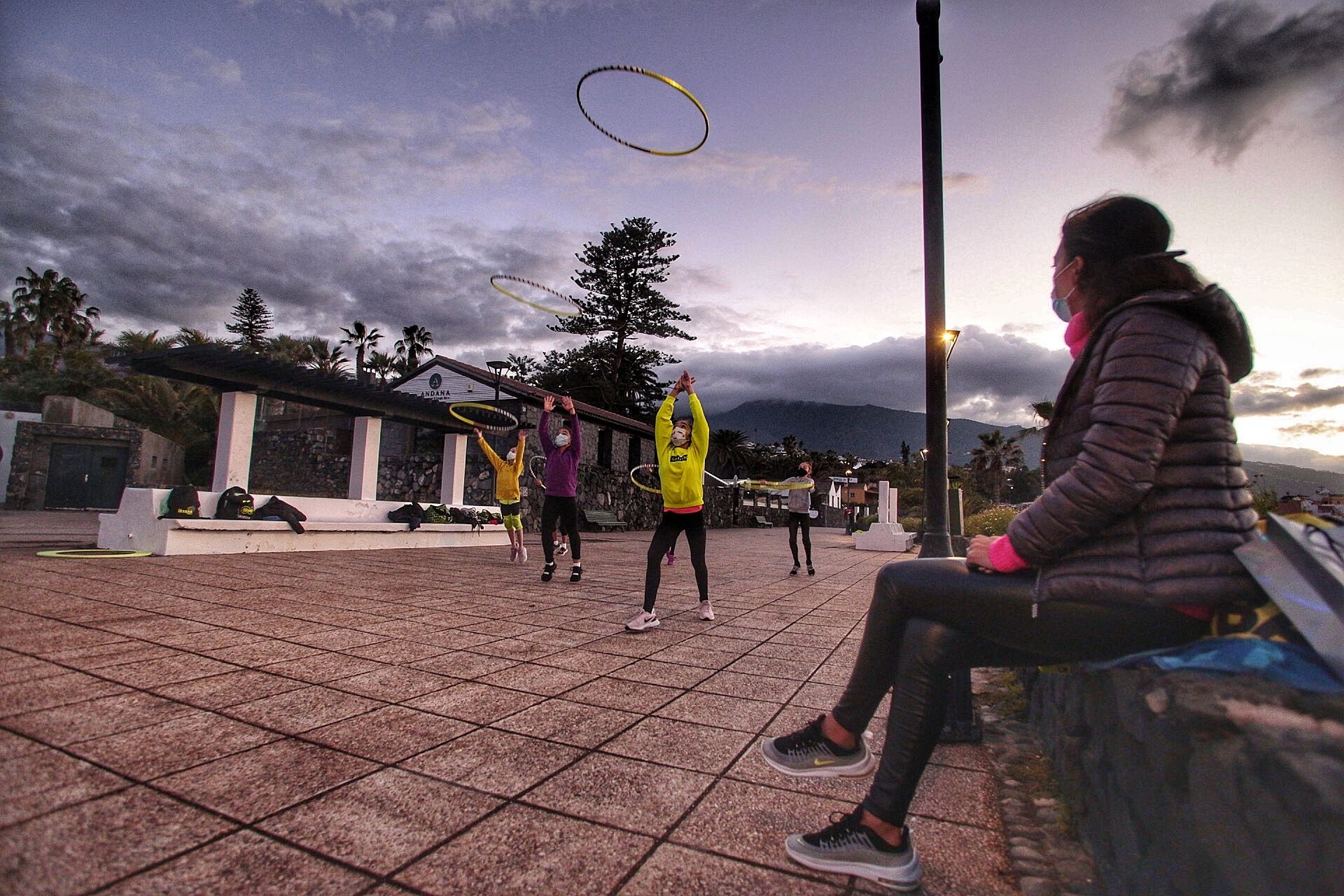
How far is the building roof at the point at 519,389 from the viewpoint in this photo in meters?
22.7

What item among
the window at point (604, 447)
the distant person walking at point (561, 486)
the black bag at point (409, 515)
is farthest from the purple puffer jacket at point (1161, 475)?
the window at point (604, 447)

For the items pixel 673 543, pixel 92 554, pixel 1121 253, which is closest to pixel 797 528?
pixel 673 543

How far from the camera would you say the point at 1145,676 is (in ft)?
4.94

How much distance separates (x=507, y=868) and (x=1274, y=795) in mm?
1677

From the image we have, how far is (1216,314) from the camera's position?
155 centimetres

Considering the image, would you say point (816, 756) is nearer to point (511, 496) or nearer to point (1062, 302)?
point (1062, 302)

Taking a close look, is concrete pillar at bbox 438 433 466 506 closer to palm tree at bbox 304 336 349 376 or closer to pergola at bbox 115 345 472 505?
pergola at bbox 115 345 472 505

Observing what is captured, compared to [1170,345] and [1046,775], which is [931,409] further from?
[1170,345]

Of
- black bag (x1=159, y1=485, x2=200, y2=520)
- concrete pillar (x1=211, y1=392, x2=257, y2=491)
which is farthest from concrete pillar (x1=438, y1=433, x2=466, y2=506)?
black bag (x1=159, y1=485, x2=200, y2=520)

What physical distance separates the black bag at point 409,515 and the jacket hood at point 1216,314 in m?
12.6

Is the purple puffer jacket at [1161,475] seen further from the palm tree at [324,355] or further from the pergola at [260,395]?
the palm tree at [324,355]

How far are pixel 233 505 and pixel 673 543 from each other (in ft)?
24.4

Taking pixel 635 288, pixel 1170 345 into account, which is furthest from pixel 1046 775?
pixel 635 288

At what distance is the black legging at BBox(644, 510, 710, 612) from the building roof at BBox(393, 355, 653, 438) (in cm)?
1707
